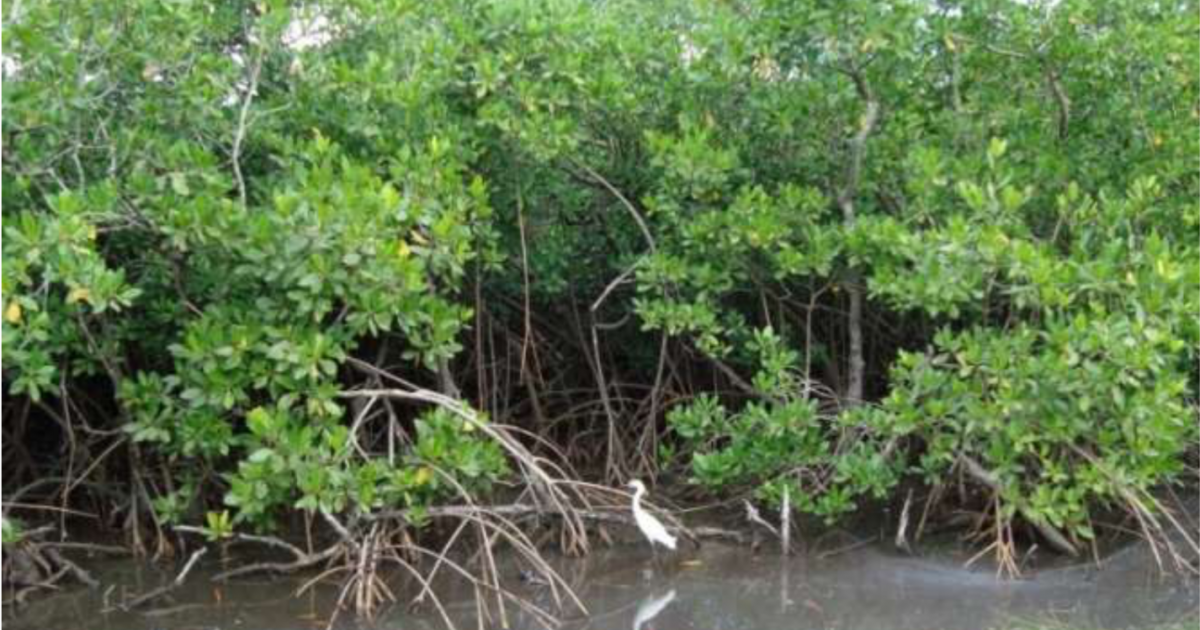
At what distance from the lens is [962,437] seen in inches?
208

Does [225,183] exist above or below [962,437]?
above

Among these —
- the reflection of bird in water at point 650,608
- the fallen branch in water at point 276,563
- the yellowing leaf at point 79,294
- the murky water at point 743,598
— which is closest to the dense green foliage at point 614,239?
the yellowing leaf at point 79,294

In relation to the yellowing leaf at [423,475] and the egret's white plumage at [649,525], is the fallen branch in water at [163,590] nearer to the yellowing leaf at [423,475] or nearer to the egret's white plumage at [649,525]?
the yellowing leaf at [423,475]

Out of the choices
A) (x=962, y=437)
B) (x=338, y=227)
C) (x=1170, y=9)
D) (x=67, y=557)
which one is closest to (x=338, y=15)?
(x=338, y=227)

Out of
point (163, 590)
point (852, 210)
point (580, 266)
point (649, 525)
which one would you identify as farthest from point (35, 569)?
point (852, 210)

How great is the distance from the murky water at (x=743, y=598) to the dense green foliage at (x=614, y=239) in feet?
0.83

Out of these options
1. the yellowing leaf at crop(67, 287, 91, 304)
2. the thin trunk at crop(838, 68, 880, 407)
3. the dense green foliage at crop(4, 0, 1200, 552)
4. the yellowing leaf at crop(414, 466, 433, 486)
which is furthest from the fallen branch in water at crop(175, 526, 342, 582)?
the thin trunk at crop(838, 68, 880, 407)

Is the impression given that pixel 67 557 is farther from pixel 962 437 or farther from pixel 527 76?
pixel 962 437

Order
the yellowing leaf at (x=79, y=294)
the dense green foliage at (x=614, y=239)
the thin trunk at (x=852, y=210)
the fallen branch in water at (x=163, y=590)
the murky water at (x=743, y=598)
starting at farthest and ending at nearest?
the thin trunk at (x=852, y=210) → the fallen branch in water at (x=163, y=590) → the murky water at (x=743, y=598) → the dense green foliage at (x=614, y=239) → the yellowing leaf at (x=79, y=294)

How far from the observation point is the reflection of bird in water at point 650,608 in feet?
16.4

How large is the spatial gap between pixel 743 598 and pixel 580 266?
1.73 meters

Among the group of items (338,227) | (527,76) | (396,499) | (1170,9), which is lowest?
(396,499)

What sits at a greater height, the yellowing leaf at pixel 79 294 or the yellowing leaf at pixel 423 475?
the yellowing leaf at pixel 79 294

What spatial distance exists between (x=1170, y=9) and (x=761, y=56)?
1648mm
